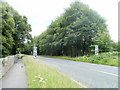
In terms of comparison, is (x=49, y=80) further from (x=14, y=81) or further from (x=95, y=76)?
(x=95, y=76)

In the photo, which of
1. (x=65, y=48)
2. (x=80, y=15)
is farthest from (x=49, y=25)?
(x=80, y=15)

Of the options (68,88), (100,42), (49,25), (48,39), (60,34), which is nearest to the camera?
(68,88)

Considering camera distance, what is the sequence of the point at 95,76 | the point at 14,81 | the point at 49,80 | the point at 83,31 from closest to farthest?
the point at 49,80 → the point at 14,81 → the point at 95,76 → the point at 83,31

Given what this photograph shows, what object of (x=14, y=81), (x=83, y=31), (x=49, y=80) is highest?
(x=83, y=31)

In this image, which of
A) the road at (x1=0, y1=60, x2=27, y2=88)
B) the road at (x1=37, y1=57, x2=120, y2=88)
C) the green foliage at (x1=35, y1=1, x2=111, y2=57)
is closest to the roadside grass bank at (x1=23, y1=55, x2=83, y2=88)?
the road at (x1=0, y1=60, x2=27, y2=88)

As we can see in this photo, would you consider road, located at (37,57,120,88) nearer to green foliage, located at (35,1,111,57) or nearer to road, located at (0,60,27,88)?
road, located at (0,60,27,88)

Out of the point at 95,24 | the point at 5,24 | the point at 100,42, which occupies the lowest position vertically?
the point at 100,42

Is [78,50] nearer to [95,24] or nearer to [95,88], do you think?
[95,24]

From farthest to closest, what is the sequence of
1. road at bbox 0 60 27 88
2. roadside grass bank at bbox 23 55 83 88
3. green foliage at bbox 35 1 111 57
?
green foliage at bbox 35 1 111 57 < road at bbox 0 60 27 88 < roadside grass bank at bbox 23 55 83 88

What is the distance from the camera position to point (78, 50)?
35.9 m

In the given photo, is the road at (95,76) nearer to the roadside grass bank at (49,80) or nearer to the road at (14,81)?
the roadside grass bank at (49,80)

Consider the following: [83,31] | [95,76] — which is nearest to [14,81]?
[95,76]

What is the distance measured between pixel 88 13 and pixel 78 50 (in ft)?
32.2

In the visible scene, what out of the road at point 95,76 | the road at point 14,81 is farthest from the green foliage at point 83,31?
the road at point 14,81
